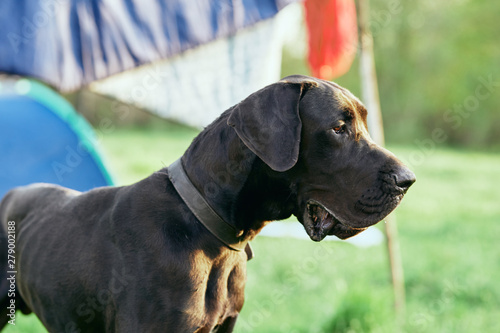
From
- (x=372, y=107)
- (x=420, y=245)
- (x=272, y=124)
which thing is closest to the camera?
(x=272, y=124)

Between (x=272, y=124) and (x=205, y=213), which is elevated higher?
(x=272, y=124)

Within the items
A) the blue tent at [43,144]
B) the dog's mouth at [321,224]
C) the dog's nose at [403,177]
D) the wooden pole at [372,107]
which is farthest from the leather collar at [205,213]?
the blue tent at [43,144]

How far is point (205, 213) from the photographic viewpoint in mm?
2291

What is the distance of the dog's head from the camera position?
217cm

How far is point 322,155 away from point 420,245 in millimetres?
4805

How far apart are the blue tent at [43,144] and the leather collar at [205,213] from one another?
106 inches

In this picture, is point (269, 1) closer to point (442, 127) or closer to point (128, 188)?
point (128, 188)

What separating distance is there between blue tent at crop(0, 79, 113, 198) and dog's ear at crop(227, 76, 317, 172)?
2969 millimetres

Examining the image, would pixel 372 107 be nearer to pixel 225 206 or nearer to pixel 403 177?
pixel 403 177

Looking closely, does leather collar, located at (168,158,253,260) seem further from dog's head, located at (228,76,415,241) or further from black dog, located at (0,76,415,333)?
dog's head, located at (228,76,415,241)

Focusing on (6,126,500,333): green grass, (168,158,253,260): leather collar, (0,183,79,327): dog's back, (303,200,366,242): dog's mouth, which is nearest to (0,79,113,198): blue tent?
(6,126,500,333): green grass

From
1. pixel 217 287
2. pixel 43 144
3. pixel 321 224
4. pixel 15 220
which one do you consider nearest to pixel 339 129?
pixel 321 224

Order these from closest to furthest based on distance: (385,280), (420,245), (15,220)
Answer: (15,220) → (385,280) → (420,245)

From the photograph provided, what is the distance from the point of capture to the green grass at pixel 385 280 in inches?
155
